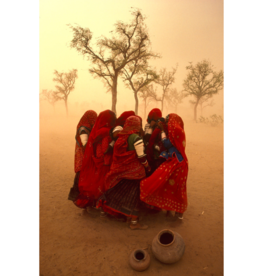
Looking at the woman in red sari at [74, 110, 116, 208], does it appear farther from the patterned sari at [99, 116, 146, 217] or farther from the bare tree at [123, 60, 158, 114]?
the bare tree at [123, 60, 158, 114]

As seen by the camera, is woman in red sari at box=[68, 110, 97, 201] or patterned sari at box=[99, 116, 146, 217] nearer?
patterned sari at box=[99, 116, 146, 217]

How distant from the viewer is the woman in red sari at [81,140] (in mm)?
2688

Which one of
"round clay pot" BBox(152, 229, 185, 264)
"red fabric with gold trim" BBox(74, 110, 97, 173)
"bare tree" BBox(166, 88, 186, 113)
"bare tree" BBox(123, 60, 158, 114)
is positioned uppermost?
"bare tree" BBox(123, 60, 158, 114)

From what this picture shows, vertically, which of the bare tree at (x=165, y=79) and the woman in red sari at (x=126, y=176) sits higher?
the bare tree at (x=165, y=79)

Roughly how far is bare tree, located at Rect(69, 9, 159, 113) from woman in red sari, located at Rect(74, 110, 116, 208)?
2105 mm

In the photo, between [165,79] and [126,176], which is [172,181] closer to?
[126,176]

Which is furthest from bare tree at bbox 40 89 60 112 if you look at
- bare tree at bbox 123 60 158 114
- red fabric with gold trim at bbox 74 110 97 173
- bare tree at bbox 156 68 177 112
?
bare tree at bbox 156 68 177 112

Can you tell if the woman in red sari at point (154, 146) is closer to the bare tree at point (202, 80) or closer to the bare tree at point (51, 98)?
the bare tree at point (202, 80)

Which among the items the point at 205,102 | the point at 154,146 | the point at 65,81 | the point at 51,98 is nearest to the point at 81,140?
the point at 154,146

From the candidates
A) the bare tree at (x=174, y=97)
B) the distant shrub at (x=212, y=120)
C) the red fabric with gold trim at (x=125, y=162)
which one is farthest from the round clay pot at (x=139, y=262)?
the distant shrub at (x=212, y=120)

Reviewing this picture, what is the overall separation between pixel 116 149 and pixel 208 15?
2983 mm

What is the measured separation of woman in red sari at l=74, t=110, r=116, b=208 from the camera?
251 cm

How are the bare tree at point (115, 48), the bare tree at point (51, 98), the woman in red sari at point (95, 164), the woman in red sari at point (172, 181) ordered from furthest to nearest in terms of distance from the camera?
the bare tree at point (51, 98) < the bare tree at point (115, 48) < the woman in red sari at point (95, 164) < the woman in red sari at point (172, 181)

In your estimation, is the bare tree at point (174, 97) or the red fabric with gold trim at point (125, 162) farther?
the bare tree at point (174, 97)
